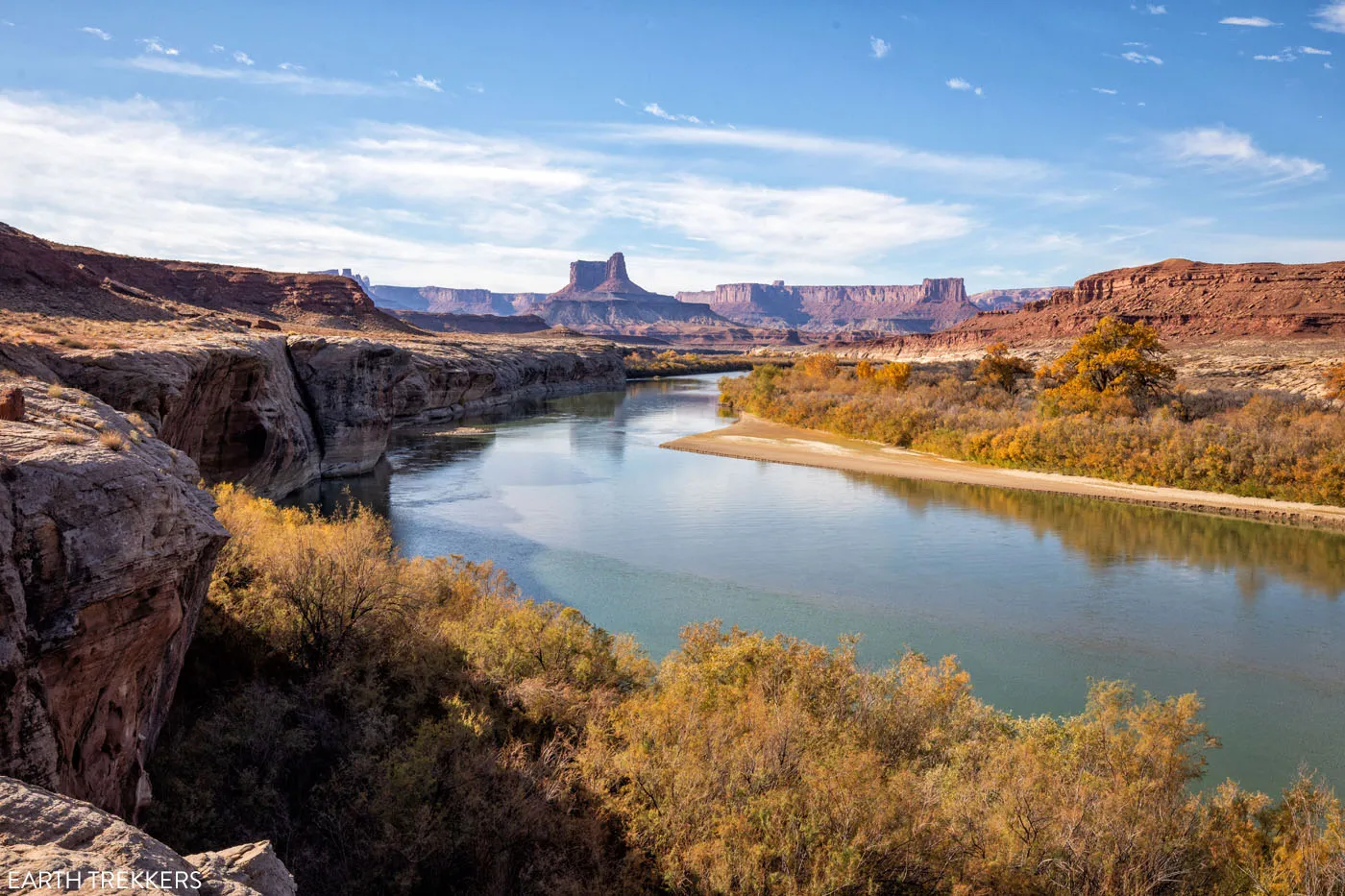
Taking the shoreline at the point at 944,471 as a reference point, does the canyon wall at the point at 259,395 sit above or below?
above

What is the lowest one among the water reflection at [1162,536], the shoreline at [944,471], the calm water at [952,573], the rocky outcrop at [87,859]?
the calm water at [952,573]

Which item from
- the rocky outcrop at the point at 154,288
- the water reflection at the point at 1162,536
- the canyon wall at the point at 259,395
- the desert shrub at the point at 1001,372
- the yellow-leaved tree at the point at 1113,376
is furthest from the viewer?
the desert shrub at the point at 1001,372

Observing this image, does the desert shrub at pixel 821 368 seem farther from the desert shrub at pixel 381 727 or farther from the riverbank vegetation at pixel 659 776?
the riverbank vegetation at pixel 659 776

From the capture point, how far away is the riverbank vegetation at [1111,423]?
32.4m

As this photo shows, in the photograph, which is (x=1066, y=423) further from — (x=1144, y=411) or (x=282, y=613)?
(x=282, y=613)

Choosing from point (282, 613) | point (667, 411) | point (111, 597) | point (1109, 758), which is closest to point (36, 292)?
point (282, 613)

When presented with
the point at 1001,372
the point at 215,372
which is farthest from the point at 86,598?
the point at 1001,372

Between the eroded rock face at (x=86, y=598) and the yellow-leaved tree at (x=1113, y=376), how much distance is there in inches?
1648

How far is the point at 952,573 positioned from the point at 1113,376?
2682cm

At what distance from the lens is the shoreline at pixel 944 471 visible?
3045cm

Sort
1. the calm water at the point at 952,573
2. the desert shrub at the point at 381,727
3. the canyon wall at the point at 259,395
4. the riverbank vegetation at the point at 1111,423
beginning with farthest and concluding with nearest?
the riverbank vegetation at the point at 1111,423 < the canyon wall at the point at 259,395 < the calm water at the point at 952,573 < the desert shrub at the point at 381,727

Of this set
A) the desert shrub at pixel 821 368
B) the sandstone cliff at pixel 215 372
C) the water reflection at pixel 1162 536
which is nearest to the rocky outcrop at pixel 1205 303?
Result: the desert shrub at pixel 821 368

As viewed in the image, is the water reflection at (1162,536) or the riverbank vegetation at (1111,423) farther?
the riverbank vegetation at (1111,423)

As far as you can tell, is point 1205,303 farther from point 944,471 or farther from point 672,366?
point 672,366
